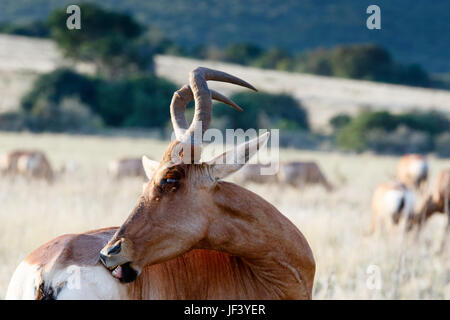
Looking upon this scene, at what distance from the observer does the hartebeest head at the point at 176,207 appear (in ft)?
11.5

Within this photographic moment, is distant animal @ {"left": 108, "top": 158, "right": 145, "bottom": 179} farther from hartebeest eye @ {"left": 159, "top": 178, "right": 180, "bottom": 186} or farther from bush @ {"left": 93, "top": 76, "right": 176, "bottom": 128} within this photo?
bush @ {"left": 93, "top": 76, "right": 176, "bottom": 128}

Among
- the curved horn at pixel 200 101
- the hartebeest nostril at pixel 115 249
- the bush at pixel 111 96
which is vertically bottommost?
the hartebeest nostril at pixel 115 249

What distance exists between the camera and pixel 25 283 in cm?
364

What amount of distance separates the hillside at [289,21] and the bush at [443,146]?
5491cm

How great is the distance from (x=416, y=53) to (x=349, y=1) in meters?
53.6

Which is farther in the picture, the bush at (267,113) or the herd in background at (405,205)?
the bush at (267,113)

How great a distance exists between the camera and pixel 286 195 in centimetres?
1551

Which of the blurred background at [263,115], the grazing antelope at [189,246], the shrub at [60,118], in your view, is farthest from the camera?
the shrub at [60,118]

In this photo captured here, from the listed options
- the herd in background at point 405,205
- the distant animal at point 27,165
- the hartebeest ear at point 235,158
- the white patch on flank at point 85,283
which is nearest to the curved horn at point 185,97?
the hartebeest ear at point 235,158

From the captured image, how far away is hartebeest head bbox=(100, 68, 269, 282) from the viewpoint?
3.51 meters

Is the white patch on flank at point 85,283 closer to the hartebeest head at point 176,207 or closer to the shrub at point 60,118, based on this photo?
the hartebeest head at point 176,207

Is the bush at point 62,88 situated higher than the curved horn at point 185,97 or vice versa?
the bush at point 62,88

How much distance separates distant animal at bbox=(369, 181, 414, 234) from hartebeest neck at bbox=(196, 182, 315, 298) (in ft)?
21.8

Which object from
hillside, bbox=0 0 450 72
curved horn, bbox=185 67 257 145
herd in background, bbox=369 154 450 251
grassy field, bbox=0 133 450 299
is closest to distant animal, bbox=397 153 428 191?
grassy field, bbox=0 133 450 299
